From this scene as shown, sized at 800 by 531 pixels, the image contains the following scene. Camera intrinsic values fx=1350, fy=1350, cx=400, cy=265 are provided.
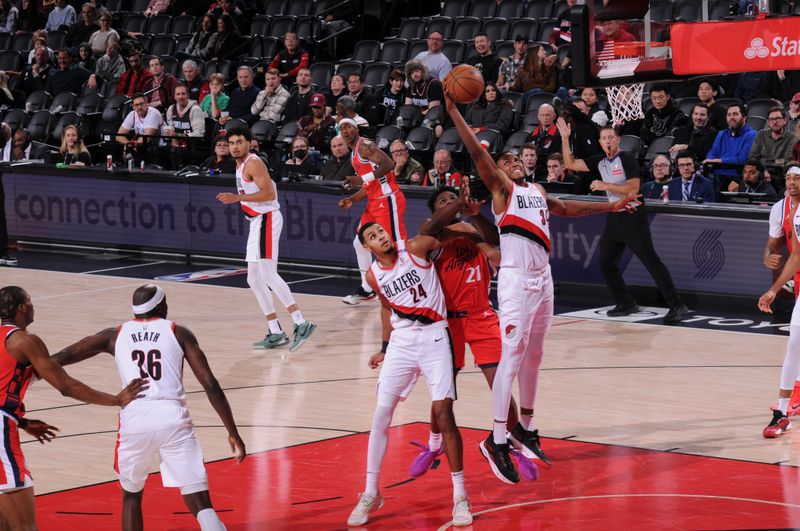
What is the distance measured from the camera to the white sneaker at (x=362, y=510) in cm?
827

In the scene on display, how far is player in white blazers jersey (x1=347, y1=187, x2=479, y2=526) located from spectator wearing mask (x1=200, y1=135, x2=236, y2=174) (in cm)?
1066

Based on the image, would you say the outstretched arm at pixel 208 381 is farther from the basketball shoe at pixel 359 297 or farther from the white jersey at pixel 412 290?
the basketball shoe at pixel 359 297

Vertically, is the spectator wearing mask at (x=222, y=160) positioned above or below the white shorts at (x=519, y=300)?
above

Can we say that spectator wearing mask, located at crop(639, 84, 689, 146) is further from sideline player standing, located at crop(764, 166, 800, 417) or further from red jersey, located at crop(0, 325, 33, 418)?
red jersey, located at crop(0, 325, 33, 418)

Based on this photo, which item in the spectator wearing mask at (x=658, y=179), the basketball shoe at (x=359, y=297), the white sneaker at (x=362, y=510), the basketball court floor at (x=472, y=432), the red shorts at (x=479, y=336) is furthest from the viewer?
the basketball shoe at (x=359, y=297)

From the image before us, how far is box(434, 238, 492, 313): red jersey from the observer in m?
9.28

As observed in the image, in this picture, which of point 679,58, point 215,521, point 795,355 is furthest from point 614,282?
point 215,521

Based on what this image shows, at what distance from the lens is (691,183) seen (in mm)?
15922

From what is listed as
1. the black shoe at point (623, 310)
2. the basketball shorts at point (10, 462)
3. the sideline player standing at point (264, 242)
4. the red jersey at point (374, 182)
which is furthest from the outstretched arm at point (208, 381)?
the black shoe at point (623, 310)

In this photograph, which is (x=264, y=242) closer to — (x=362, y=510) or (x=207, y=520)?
(x=362, y=510)

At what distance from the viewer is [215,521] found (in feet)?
23.5

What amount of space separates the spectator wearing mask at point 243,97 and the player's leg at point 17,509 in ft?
48.4

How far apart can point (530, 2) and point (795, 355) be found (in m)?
12.7

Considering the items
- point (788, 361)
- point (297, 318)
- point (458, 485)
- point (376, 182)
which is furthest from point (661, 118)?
point (458, 485)
